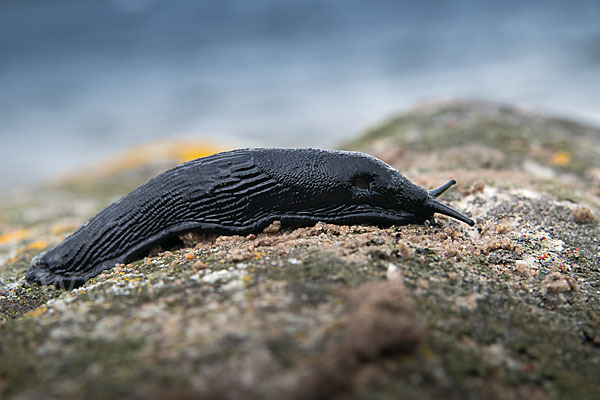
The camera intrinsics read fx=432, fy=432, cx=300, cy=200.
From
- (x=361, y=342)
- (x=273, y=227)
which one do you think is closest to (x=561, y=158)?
(x=273, y=227)

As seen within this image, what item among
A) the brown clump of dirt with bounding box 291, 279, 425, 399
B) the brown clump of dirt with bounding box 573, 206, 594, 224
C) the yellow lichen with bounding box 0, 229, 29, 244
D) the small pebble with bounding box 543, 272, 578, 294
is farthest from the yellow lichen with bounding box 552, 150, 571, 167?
the yellow lichen with bounding box 0, 229, 29, 244

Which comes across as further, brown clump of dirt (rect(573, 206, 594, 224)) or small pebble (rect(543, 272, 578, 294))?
brown clump of dirt (rect(573, 206, 594, 224))

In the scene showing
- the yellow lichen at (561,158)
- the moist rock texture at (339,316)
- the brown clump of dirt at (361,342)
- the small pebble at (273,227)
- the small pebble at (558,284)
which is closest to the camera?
the brown clump of dirt at (361,342)

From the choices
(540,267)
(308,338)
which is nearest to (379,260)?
(308,338)

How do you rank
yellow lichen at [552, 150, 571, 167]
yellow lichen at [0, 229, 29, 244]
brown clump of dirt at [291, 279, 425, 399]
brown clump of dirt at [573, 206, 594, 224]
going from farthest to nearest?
yellow lichen at [552, 150, 571, 167] → yellow lichen at [0, 229, 29, 244] → brown clump of dirt at [573, 206, 594, 224] → brown clump of dirt at [291, 279, 425, 399]

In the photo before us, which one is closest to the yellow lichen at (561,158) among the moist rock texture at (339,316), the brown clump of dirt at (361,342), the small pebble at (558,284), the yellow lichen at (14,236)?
the moist rock texture at (339,316)

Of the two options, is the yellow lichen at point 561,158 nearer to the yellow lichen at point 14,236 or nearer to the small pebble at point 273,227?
the small pebble at point 273,227

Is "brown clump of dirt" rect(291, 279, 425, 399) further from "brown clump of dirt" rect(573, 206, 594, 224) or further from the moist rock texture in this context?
"brown clump of dirt" rect(573, 206, 594, 224)

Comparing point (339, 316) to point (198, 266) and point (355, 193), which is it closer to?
point (198, 266)
